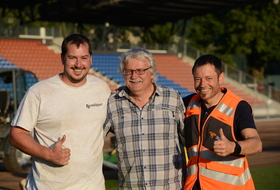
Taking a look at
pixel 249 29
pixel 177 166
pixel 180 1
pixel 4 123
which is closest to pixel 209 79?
pixel 177 166

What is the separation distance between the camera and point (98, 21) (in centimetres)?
3155

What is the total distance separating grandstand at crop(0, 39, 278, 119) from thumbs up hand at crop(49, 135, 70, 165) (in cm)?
2001

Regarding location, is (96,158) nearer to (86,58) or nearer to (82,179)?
(82,179)

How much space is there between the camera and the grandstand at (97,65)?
77.3 feet

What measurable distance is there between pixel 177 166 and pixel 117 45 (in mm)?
25187

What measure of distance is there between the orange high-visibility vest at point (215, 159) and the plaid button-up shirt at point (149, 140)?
0.63 ft

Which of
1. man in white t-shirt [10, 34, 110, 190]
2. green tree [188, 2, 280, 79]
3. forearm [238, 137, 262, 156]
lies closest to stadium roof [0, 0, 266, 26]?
green tree [188, 2, 280, 79]

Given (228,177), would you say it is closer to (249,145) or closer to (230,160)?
(230,160)

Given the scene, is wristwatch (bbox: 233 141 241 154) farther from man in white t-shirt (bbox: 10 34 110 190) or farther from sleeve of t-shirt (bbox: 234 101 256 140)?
man in white t-shirt (bbox: 10 34 110 190)

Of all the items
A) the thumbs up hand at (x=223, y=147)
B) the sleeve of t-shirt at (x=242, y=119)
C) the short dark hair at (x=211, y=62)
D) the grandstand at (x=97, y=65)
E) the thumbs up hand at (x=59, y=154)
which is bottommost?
the thumbs up hand at (x=59, y=154)

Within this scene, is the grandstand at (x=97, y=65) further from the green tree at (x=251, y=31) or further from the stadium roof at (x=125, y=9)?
the green tree at (x=251, y=31)

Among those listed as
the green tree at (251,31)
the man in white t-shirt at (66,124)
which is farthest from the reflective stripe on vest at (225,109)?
the green tree at (251,31)

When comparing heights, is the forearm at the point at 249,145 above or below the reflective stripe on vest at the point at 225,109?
below

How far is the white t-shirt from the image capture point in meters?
3.40
